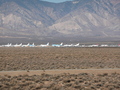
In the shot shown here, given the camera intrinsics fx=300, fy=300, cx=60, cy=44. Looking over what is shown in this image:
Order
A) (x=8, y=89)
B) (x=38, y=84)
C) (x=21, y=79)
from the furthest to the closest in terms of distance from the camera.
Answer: (x=21, y=79) → (x=38, y=84) → (x=8, y=89)

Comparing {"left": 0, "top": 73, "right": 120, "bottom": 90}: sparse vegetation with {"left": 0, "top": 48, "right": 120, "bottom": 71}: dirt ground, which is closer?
{"left": 0, "top": 73, "right": 120, "bottom": 90}: sparse vegetation

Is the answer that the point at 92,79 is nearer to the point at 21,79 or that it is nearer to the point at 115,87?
the point at 115,87

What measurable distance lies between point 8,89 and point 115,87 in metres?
6.69

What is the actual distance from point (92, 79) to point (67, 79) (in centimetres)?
191

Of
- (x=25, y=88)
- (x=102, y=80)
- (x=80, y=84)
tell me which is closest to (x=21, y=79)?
(x=25, y=88)

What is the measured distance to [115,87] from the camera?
19.0 meters

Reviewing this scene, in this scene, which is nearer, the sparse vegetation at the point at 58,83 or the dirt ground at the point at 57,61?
the sparse vegetation at the point at 58,83

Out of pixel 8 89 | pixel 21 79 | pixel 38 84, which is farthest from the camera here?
pixel 21 79

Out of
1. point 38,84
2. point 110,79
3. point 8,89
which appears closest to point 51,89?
point 38,84

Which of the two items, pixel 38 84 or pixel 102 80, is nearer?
pixel 38 84

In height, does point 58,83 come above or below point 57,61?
below

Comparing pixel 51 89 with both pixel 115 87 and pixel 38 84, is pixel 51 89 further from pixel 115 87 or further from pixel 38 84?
pixel 115 87

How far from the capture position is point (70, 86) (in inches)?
749

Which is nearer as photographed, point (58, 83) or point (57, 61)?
point (58, 83)
